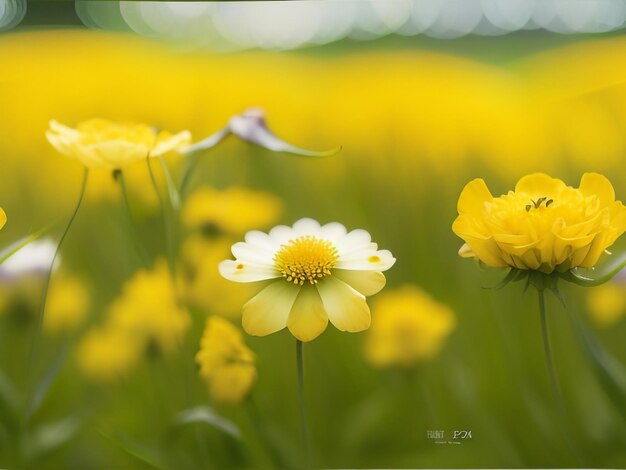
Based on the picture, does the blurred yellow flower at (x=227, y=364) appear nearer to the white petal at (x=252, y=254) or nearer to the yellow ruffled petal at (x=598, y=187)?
the white petal at (x=252, y=254)

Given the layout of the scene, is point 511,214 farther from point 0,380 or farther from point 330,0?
point 0,380

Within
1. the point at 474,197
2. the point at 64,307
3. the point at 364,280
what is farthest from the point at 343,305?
the point at 64,307

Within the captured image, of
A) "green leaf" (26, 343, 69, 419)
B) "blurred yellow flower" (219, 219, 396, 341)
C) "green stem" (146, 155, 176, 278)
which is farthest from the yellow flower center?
"green leaf" (26, 343, 69, 419)

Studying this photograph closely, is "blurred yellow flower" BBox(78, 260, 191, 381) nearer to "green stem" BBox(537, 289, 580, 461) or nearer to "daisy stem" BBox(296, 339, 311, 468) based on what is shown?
"daisy stem" BBox(296, 339, 311, 468)

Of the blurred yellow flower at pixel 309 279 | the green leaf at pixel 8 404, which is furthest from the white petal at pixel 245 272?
the green leaf at pixel 8 404

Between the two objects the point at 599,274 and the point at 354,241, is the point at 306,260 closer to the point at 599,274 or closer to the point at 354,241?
the point at 354,241
